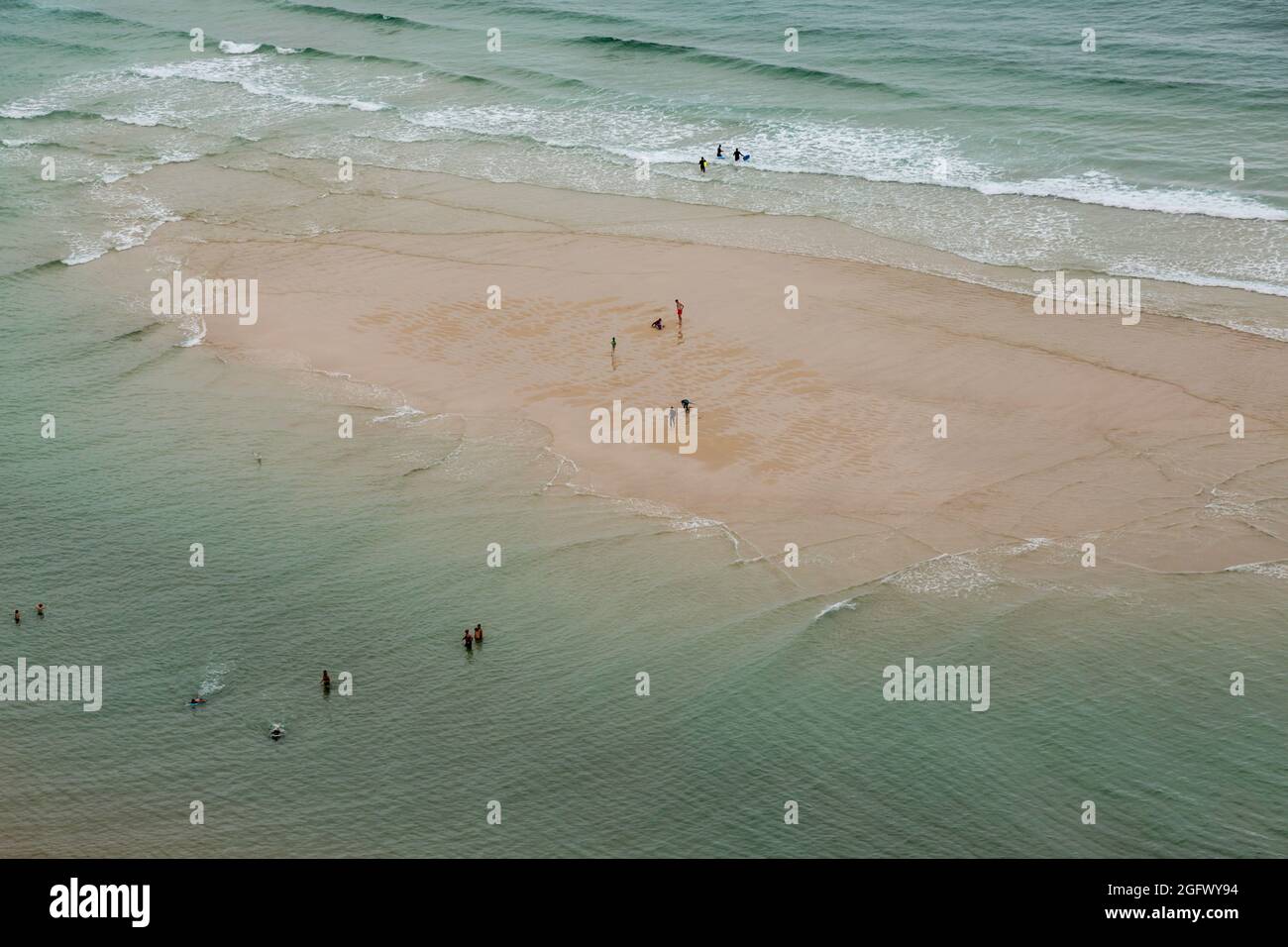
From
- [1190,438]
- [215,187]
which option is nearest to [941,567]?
[1190,438]

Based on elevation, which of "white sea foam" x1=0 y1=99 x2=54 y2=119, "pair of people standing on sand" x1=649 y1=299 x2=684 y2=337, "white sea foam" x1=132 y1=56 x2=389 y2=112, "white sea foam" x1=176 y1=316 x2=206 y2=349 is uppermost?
"white sea foam" x1=132 y1=56 x2=389 y2=112

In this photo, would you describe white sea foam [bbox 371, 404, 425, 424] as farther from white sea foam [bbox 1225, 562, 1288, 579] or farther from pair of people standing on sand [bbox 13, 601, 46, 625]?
white sea foam [bbox 1225, 562, 1288, 579]

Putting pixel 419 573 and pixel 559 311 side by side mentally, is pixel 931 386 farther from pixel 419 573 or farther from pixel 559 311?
pixel 419 573

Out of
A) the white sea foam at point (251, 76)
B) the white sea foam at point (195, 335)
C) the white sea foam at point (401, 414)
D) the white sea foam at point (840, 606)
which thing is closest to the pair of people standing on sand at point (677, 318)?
the white sea foam at point (401, 414)

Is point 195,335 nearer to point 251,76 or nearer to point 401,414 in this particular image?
point 401,414

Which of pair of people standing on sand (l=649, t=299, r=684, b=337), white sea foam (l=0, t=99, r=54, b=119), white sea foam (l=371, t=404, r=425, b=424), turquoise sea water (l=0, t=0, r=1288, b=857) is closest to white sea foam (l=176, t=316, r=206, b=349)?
turquoise sea water (l=0, t=0, r=1288, b=857)

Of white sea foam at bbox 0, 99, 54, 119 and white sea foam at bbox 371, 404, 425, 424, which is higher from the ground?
white sea foam at bbox 0, 99, 54, 119

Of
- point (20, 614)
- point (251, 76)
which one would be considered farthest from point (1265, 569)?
point (251, 76)

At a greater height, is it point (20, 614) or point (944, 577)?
point (944, 577)

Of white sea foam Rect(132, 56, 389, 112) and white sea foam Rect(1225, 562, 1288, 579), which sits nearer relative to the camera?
white sea foam Rect(1225, 562, 1288, 579)
